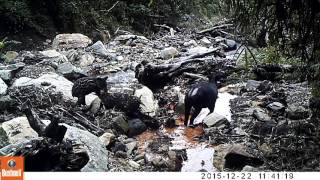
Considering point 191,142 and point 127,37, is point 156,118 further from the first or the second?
point 127,37

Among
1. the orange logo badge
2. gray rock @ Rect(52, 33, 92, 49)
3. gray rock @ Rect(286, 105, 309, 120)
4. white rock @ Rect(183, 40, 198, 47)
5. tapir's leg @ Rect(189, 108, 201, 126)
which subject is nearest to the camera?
the orange logo badge

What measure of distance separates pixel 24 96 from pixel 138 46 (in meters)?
0.82

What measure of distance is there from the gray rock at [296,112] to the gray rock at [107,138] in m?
0.89

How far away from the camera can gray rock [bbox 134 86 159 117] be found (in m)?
2.56

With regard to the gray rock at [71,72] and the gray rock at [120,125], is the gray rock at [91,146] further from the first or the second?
the gray rock at [71,72]

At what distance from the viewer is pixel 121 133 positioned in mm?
2457

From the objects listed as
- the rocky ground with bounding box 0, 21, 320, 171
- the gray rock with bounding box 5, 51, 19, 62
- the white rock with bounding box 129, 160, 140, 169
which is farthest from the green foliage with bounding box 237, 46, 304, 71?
the gray rock with bounding box 5, 51, 19, 62

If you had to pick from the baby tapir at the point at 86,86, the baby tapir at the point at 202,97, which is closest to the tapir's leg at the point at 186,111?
the baby tapir at the point at 202,97

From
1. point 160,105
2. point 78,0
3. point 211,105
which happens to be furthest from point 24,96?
point 78,0

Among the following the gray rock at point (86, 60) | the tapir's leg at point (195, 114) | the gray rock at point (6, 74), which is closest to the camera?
the tapir's leg at point (195, 114)

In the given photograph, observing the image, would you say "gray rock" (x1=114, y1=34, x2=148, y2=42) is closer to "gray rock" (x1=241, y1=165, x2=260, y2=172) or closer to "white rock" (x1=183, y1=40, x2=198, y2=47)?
"white rock" (x1=183, y1=40, x2=198, y2=47)

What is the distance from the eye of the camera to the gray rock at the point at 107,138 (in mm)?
2396

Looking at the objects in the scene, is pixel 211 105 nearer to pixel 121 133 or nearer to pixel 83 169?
pixel 121 133

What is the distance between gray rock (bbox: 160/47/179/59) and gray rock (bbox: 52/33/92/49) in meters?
0.58
